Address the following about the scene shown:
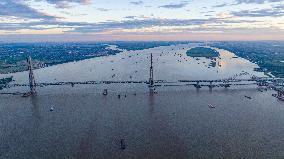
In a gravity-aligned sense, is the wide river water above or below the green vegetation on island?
below

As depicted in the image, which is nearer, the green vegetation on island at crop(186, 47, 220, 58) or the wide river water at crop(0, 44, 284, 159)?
the wide river water at crop(0, 44, 284, 159)

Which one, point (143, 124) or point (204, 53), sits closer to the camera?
point (143, 124)

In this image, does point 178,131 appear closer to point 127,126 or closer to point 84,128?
point 127,126

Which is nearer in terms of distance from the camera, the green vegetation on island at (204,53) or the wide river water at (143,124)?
the wide river water at (143,124)

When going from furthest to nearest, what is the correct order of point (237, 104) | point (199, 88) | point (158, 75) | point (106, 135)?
1. point (158, 75)
2. point (199, 88)
3. point (237, 104)
4. point (106, 135)

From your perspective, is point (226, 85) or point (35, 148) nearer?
point (35, 148)

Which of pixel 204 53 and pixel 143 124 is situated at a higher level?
pixel 204 53

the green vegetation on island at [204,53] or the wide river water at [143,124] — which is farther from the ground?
the green vegetation on island at [204,53]

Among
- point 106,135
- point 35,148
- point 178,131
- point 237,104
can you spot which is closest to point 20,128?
point 35,148
